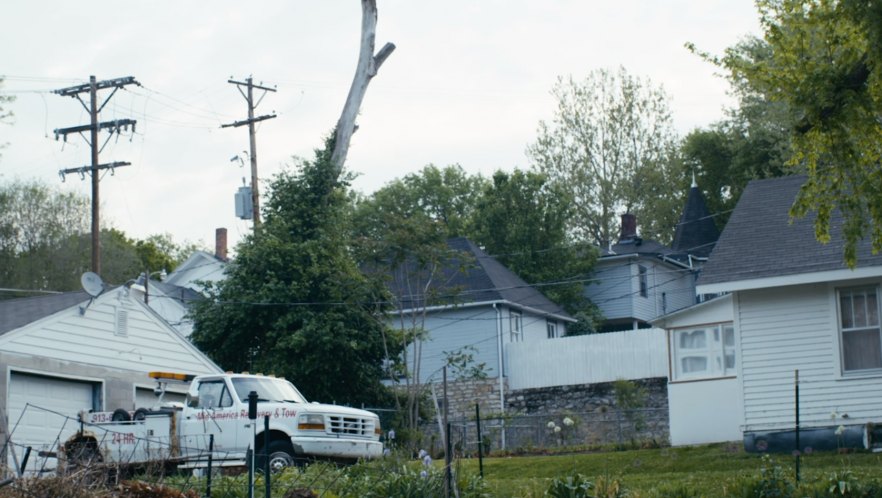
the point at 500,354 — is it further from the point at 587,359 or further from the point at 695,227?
the point at 695,227

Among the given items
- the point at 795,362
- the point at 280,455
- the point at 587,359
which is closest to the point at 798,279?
the point at 795,362

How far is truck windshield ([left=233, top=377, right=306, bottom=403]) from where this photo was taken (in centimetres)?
2109

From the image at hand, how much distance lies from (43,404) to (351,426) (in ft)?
21.3

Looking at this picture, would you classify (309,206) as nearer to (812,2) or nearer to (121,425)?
(121,425)

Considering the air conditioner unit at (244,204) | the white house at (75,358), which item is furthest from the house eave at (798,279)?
the air conditioner unit at (244,204)

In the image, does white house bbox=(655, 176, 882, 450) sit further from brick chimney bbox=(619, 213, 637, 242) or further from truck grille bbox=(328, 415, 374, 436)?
brick chimney bbox=(619, 213, 637, 242)

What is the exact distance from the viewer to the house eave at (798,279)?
68.0 ft

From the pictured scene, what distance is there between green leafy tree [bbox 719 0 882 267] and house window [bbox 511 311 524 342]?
2505 cm

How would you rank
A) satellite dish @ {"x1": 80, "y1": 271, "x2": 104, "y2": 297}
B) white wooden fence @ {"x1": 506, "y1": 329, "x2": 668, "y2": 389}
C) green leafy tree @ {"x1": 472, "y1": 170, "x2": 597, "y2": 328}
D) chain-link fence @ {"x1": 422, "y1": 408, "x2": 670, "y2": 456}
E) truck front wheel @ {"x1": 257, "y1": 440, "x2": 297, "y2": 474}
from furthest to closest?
green leafy tree @ {"x1": 472, "y1": 170, "x2": 597, "y2": 328} < white wooden fence @ {"x1": 506, "y1": 329, "x2": 668, "y2": 389} < chain-link fence @ {"x1": 422, "y1": 408, "x2": 670, "y2": 456} < satellite dish @ {"x1": 80, "y1": 271, "x2": 104, "y2": 297} < truck front wheel @ {"x1": 257, "y1": 440, "x2": 297, "y2": 474}

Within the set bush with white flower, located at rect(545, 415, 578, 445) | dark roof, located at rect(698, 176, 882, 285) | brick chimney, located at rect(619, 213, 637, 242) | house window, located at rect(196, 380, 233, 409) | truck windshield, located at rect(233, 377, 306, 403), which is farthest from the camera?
brick chimney, located at rect(619, 213, 637, 242)

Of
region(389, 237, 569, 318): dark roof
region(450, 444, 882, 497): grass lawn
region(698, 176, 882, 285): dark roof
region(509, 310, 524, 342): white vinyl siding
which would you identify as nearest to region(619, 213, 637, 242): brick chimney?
region(389, 237, 569, 318): dark roof

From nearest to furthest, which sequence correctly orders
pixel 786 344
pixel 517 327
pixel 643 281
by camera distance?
pixel 786 344 → pixel 517 327 → pixel 643 281

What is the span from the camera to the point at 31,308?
2486 cm

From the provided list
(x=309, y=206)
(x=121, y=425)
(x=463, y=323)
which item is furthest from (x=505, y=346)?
(x=121, y=425)
